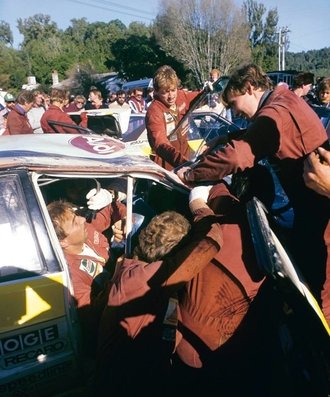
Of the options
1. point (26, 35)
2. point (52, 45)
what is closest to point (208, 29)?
point (52, 45)

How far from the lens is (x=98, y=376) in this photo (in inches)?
77.2

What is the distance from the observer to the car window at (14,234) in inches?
74.2

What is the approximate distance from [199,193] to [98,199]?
0.86 m

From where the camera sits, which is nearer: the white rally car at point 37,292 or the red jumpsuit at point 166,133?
the white rally car at point 37,292

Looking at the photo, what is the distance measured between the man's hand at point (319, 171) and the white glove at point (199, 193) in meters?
0.88

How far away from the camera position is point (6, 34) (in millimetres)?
85562

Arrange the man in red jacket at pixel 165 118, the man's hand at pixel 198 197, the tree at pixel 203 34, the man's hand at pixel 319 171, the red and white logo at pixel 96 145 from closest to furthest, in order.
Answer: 1. the man's hand at pixel 319 171
2. the man's hand at pixel 198 197
3. the red and white logo at pixel 96 145
4. the man in red jacket at pixel 165 118
5. the tree at pixel 203 34

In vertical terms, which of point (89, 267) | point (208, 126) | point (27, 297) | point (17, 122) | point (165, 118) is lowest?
point (89, 267)

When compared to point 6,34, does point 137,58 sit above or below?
below

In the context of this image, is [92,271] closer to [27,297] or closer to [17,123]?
[27,297]

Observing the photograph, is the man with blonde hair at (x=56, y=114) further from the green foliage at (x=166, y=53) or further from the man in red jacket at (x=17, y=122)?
the green foliage at (x=166, y=53)

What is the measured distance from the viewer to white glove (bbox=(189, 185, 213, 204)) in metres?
2.49

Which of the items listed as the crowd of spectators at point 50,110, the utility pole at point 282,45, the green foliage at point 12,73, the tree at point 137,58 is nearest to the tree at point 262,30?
the utility pole at point 282,45

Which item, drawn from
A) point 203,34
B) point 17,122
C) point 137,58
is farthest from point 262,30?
point 17,122
